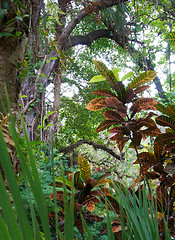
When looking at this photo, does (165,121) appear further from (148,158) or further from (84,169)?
(84,169)

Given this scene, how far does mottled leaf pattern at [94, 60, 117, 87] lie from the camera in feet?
3.11

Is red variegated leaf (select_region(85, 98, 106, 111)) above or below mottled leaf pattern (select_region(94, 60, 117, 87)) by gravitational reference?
below

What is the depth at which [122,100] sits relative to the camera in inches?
37.3

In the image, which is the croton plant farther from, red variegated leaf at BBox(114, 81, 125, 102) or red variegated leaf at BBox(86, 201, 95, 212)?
red variegated leaf at BBox(86, 201, 95, 212)

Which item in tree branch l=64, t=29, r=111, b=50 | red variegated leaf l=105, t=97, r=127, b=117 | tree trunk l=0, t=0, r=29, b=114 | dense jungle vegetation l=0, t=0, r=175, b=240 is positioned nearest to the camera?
dense jungle vegetation l=0, t=0, r=175, b=240

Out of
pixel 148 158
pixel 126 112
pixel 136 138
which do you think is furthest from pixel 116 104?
pixel 148 158

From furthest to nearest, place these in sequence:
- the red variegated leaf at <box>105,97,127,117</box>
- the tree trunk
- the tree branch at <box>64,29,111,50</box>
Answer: the tree branch at <box>64,29,111,50</box>
the red variegated leaf at <box>105,97,127,117</box>
the tree trunk

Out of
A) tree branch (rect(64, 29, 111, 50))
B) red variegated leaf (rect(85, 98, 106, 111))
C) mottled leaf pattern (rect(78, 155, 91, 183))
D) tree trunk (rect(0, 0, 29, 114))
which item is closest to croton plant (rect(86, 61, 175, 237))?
red variegated leaf (rect(85, 98, 106, 111))

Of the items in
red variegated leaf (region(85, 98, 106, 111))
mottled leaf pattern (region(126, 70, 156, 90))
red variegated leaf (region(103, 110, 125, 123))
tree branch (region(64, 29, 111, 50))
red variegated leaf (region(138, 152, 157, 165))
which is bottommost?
red variegated leaf (region(138, 152, 157, 165))

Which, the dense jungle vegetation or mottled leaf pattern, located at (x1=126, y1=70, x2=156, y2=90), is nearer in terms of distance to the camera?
the dense jungle vegetation

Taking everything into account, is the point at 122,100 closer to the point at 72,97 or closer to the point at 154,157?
the point at 154,157

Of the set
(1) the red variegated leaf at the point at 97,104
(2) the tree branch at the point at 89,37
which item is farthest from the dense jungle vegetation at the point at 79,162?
(2) the tree branch at the point at 89,37

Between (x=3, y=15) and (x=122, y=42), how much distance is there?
4596 mm

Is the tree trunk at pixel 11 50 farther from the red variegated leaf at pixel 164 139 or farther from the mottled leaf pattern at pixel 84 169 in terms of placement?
the red variegated leaf at pixel 164 139
